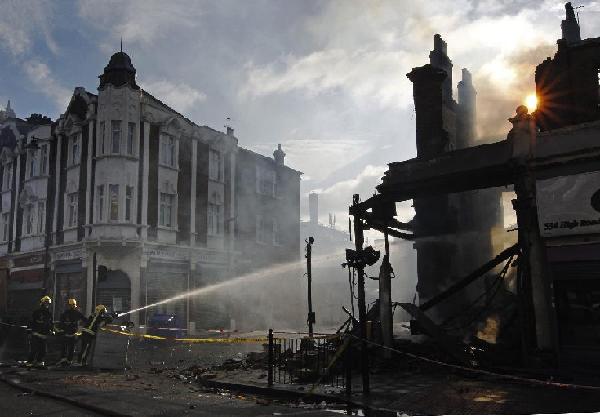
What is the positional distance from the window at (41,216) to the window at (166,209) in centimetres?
719

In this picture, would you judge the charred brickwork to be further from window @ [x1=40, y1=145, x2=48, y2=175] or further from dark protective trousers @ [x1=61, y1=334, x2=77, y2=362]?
window @ [x1=40, y1=145, x2=48, y2=175]

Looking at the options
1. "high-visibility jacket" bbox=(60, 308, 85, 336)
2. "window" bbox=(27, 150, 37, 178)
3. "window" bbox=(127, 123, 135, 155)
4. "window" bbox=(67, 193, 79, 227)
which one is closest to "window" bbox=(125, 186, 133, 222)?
"window" bbox=(127, 123, 135, 155)

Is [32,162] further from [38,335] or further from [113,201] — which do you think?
[38,335]

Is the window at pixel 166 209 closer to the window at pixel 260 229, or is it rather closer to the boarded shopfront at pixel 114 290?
the boarded shopfront at pixel 114 290

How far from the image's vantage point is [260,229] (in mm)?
34438

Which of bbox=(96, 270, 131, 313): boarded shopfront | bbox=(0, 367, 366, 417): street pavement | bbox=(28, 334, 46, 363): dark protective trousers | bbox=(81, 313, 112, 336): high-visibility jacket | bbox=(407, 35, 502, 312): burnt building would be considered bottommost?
bbox=(0, 367, 366, 417): street pavement

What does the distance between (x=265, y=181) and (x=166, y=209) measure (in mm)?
10286

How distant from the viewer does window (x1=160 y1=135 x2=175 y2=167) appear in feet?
87.3

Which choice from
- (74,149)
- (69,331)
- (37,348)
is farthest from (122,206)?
(37,348)

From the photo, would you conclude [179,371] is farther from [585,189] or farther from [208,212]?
[208,212]

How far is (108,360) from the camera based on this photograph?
12.9 metres

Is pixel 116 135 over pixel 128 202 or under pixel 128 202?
over

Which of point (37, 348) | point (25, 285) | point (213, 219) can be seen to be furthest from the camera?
point (213, 219)

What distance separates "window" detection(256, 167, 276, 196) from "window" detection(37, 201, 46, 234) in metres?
13.2
